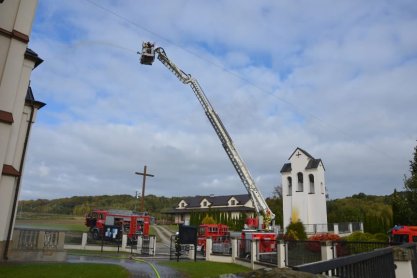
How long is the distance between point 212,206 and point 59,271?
62.3 m

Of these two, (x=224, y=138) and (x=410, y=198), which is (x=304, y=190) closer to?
(x=410, y=198)

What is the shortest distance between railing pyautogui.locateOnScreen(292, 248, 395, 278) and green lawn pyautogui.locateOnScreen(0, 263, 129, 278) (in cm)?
990

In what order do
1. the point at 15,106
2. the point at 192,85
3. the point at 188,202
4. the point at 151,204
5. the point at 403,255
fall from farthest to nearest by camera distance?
the point at 151,204 → the point at 188,202 → the point at 192,85 → the point at 15,106 → the point at 403,255

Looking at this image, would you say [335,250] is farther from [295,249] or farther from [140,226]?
[140,226]

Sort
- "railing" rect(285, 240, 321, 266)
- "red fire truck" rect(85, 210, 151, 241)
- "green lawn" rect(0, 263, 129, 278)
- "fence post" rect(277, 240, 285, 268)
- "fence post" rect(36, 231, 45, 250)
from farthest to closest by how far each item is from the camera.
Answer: "red fire truck" rect(85, 210, 151, 241) < "fence post" rect(36, 231, 45, 250) < "fence post" rect(277, 240, 285, 268) < "railing" rect(285, 240, 321, 266) < "green lawn" rect(0, 263, 129, 278)

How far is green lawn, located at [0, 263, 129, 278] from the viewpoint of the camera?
12094mm

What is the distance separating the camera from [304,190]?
143ft

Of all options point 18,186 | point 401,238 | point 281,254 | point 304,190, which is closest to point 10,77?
point 18,186

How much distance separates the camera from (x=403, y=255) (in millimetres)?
7559

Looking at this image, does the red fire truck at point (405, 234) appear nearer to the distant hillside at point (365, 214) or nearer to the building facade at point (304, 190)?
the building facade at point (304, 190)

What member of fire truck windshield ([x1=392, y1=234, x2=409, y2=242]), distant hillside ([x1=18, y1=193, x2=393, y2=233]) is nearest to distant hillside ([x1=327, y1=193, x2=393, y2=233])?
distant hillside ([x1=18, y1=193, x2=393, y2=233])

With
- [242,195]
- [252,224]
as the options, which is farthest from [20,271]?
[242,195]

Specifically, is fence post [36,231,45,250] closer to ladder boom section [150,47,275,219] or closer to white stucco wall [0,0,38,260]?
white stucco wall [0,0,38,260]

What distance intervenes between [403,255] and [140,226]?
3213cm
